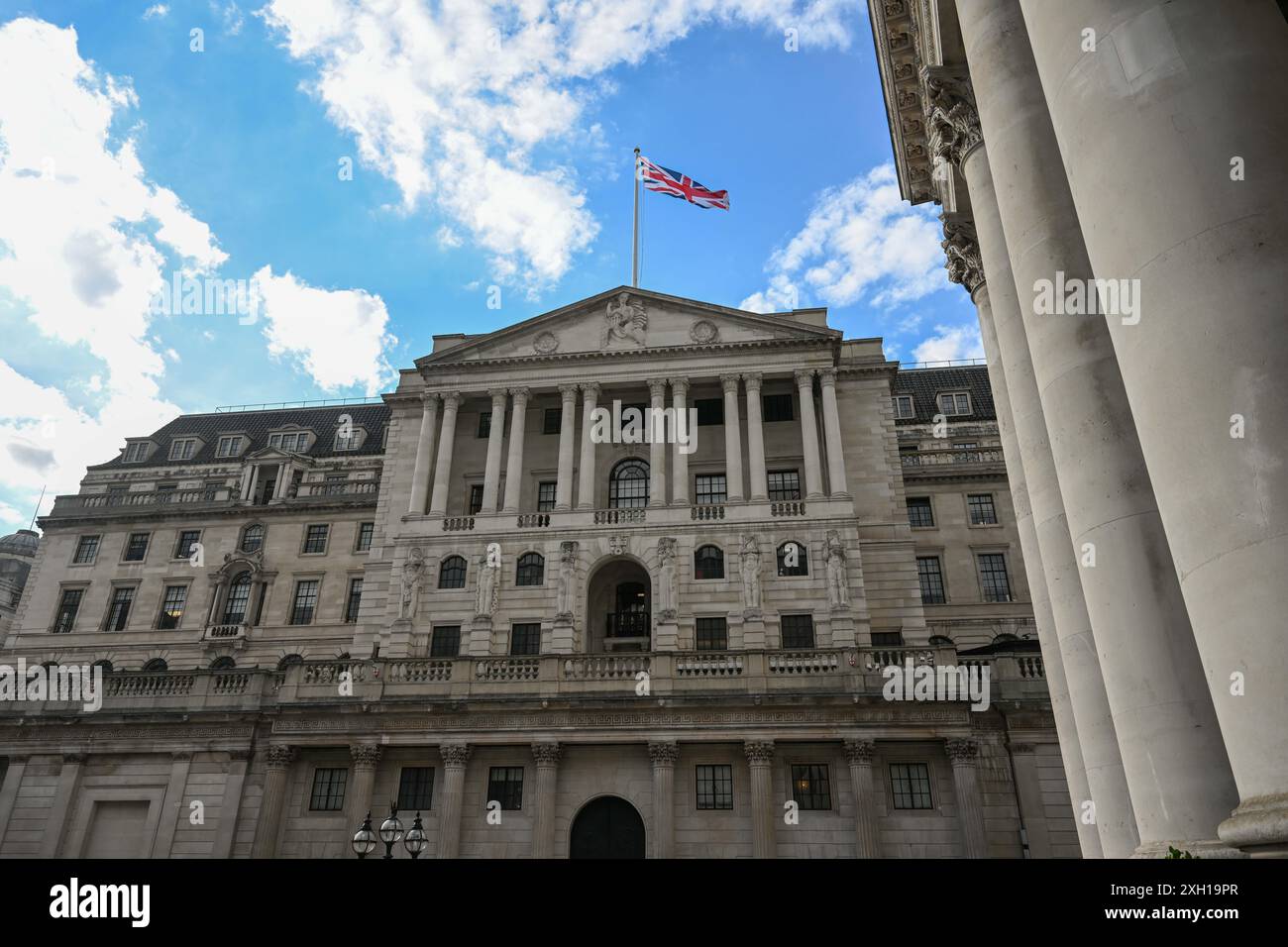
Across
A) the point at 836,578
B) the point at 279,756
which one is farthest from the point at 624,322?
the point at 279,756

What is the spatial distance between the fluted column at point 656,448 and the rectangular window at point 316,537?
24855 millimetres

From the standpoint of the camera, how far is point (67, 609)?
185ft

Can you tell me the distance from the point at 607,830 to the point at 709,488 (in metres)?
19.7

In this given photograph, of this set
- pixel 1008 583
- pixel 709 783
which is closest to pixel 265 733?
pixel 709 783

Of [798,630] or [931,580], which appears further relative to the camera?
[931,580]

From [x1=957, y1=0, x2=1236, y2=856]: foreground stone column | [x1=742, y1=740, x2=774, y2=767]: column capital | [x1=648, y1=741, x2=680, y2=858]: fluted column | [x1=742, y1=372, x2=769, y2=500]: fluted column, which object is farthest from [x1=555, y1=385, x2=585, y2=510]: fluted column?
[x1=957, y1=0, x2=1236, y2=856]: foreground stone column

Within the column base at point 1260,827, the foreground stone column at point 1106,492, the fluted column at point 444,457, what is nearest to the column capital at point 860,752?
the foreground stone column at point 1106,492

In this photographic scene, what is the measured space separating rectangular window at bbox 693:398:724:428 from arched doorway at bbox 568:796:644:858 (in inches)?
879

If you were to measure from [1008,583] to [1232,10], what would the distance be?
47.6 m

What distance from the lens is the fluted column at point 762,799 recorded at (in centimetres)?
2988

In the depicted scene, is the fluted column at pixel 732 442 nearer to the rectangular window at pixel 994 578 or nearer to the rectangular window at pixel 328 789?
the rectangular window at pixel 994 578

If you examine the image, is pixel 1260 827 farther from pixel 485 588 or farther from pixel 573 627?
pixel 485 588
